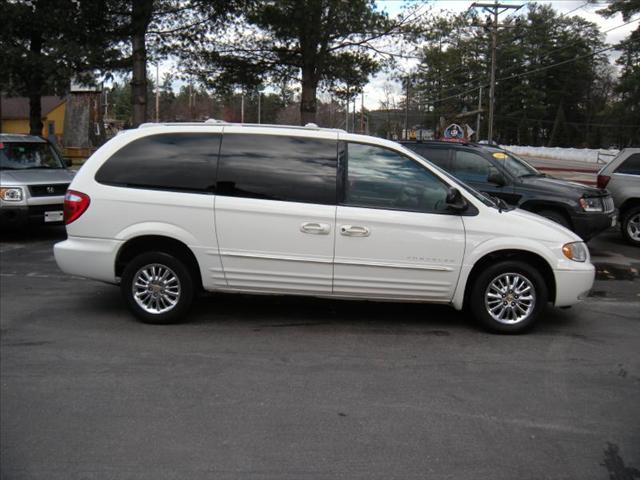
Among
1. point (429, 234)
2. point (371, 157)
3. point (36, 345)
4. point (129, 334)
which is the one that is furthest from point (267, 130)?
point (36, 345)

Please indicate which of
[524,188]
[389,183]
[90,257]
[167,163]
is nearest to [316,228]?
[389,183]

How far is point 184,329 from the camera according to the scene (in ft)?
20.2

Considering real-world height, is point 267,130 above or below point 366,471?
above

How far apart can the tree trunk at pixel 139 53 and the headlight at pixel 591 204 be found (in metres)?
10.6

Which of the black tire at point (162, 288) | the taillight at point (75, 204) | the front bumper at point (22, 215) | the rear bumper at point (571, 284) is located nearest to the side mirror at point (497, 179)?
the rear bumper at point (571, 284)

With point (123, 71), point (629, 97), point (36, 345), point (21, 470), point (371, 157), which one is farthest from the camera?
point (629, 97)

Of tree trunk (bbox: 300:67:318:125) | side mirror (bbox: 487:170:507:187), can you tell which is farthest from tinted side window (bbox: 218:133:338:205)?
tree trunk (bbox: 300:67:318:125)

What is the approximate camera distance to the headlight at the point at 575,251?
6.11 m

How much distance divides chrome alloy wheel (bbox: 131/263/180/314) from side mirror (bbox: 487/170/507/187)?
19.1ft

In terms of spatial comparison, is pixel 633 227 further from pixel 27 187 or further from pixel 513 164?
pixel 27 187

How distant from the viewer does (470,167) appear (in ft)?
34.5

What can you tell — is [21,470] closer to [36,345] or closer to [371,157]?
[36,345]

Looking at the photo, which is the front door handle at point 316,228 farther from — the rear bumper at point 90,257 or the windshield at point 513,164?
the windshield at point 513,164

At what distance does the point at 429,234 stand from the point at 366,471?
9.50 ft
